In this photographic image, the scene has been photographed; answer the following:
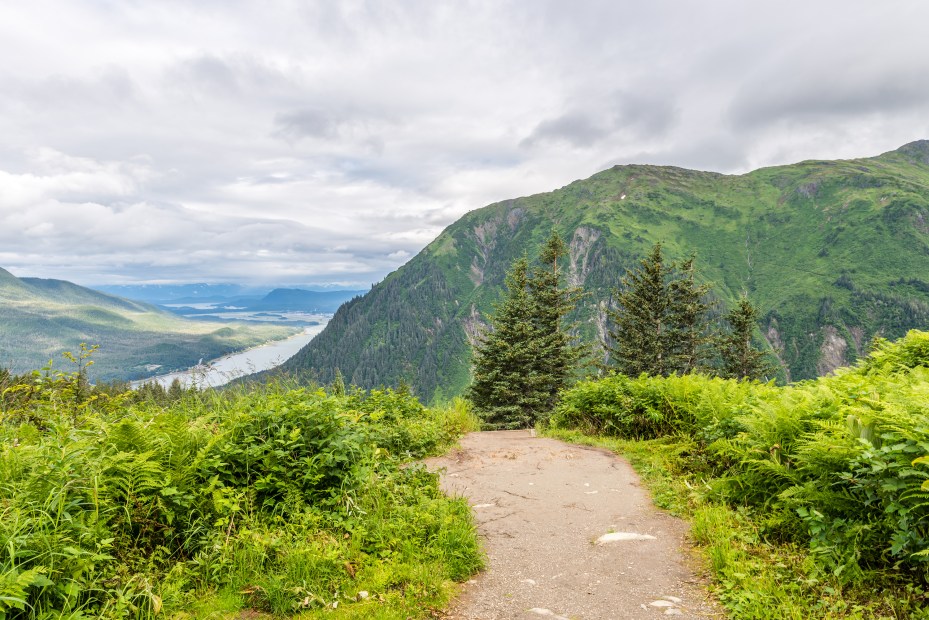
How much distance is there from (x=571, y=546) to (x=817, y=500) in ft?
9.06

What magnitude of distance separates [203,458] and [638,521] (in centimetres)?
572

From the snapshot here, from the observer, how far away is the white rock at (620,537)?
5980mm

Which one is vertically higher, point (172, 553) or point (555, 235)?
point (555, 235)

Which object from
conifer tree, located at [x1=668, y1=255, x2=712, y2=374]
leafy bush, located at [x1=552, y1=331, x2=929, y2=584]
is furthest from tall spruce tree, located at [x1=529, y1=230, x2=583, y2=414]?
leafy bush, located at [x1=552, y1=331, x2=929, y2=584]

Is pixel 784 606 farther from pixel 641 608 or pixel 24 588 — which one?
pixel 24 588

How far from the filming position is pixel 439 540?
5.29 m

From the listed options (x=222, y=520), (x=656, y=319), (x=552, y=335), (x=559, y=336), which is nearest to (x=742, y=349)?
(x=656, y=319)

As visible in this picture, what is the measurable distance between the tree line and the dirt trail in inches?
486

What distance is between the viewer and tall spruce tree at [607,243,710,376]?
3425 centimetres

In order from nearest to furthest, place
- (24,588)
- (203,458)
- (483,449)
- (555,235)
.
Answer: (24,588)
(203,458)
(483,449)
(555,235)

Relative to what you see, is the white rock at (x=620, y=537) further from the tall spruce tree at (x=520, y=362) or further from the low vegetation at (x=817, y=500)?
the tall spruce tree at (x=520, y=362)

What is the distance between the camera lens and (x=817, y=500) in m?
4.98

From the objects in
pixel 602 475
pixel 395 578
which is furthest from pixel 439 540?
pixel 602 475

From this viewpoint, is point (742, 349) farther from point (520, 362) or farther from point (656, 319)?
point (520, 362)
